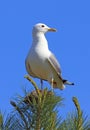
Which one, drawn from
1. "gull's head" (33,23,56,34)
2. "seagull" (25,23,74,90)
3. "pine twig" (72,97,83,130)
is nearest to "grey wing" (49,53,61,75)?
"seagull" (25,23,74,90)

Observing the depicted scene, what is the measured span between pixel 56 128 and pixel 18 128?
1.13 ft

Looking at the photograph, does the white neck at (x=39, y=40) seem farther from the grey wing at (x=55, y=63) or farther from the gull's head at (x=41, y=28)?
the grey wing at (x=55, y=63)

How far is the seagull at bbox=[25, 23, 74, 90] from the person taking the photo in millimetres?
8859

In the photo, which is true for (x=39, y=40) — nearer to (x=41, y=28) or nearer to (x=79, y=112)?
(x=41, y=28)

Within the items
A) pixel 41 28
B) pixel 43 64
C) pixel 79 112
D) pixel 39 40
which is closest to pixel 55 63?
pixel 43 64

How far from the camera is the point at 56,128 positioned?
4.28m

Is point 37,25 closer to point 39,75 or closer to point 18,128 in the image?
point 39,75

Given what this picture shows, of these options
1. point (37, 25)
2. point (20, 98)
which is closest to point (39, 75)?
point (37, 25)

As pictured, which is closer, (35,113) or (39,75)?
(35,113)

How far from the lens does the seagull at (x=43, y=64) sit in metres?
8.86

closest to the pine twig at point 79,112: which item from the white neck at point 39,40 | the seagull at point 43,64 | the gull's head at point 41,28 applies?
the seagull at point 43,64

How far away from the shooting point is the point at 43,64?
908cm

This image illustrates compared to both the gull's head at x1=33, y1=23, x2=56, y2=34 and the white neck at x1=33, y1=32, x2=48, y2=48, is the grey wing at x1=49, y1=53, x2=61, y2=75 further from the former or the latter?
the gull's head at x1=33, y1=23, x2=56, y2=34

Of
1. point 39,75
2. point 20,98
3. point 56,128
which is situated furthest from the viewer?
point 39,75
